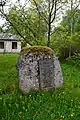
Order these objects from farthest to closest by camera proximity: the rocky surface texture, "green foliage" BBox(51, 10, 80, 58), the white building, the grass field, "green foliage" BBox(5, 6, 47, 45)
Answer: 1. the white building
2. "green foliage" BBox(51, 10, 80, 58)
3. "green foliage" BBox(5, 6, 47, 45)
4. the rocky surface texture
5. the grass field

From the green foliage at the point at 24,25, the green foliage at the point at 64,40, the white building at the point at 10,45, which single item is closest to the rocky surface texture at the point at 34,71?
the green foliage at the point at 24,25

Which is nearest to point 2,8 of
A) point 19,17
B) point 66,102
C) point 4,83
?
point 19,17

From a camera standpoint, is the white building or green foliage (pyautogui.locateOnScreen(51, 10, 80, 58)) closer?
green foliage (pyautogui.locateOnScreen(51, 10, 80, 58))


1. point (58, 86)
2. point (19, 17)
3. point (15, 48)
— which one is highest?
point (19, 17)

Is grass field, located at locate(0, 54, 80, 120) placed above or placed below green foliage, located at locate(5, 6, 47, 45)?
below

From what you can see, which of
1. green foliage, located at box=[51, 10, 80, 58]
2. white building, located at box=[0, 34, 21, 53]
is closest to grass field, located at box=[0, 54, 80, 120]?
green foliage, located at box=[51, 10, 80, 58]

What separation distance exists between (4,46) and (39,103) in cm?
4287

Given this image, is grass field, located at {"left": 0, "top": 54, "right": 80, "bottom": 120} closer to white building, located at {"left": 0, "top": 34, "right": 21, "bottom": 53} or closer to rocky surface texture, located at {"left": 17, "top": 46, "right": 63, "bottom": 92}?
rocky surface texture, located at {"left": 17, "top": 46, "right": 63, "bottom": 92}

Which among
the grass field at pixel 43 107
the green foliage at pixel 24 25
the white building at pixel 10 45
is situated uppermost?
the green foliage at pixel 24 25

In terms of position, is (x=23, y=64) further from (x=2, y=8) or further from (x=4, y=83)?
(x=2, y=8)

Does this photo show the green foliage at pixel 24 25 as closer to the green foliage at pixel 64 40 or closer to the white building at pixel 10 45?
the green foliage at pixel 64 40

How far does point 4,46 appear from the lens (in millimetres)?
49938

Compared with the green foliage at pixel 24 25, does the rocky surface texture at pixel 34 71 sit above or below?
below

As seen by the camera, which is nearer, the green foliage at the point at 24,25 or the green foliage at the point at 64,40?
the green foliage at the point at 24,25
